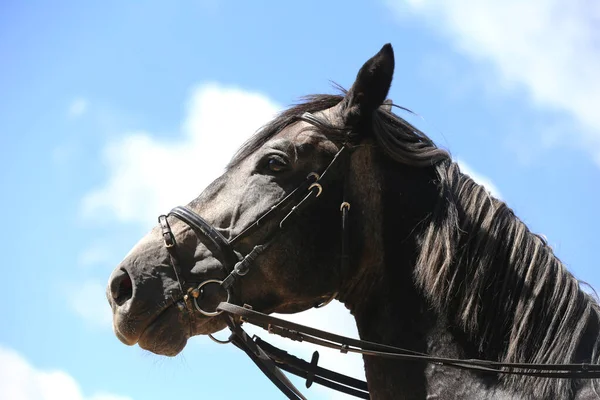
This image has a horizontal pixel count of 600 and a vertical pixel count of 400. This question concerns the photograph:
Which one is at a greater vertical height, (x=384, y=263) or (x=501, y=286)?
(x=384, y=263)

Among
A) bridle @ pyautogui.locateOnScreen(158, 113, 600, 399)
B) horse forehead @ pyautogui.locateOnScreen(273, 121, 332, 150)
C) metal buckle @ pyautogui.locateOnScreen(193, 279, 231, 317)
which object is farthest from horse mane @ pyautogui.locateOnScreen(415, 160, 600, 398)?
metal buckle @ pyautogui.locateOnScreen(193, 279, 231, 317)

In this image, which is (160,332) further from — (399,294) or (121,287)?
(399,294)

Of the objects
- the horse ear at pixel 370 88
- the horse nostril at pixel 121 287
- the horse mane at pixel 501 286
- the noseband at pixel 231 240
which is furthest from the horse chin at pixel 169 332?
the horse ear at pixel 370 88

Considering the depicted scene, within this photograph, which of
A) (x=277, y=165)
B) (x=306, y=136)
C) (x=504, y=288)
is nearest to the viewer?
(x=504, y=288)

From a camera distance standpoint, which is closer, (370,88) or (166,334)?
(166,334)

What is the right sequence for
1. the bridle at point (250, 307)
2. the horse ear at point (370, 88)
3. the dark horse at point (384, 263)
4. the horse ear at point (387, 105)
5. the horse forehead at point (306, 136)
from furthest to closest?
the horse ear at point (387, 105), the horse forehead at point (306, 136), the horse ear at point (370, 88), the bridle at point (250, 307), the dark horse at point (384, 263)

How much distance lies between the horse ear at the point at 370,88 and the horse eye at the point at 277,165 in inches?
23.1

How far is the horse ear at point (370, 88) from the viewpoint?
19.0 ft

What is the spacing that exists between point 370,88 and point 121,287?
7.50 ft

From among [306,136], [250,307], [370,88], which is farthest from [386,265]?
[370,88]

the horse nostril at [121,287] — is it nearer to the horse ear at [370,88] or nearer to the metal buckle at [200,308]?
the metal buckle at [200,308]

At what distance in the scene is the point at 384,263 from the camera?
5.69m

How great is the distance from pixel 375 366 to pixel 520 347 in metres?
1.00

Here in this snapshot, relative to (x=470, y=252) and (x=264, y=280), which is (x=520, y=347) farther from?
(x=264, y=280)
